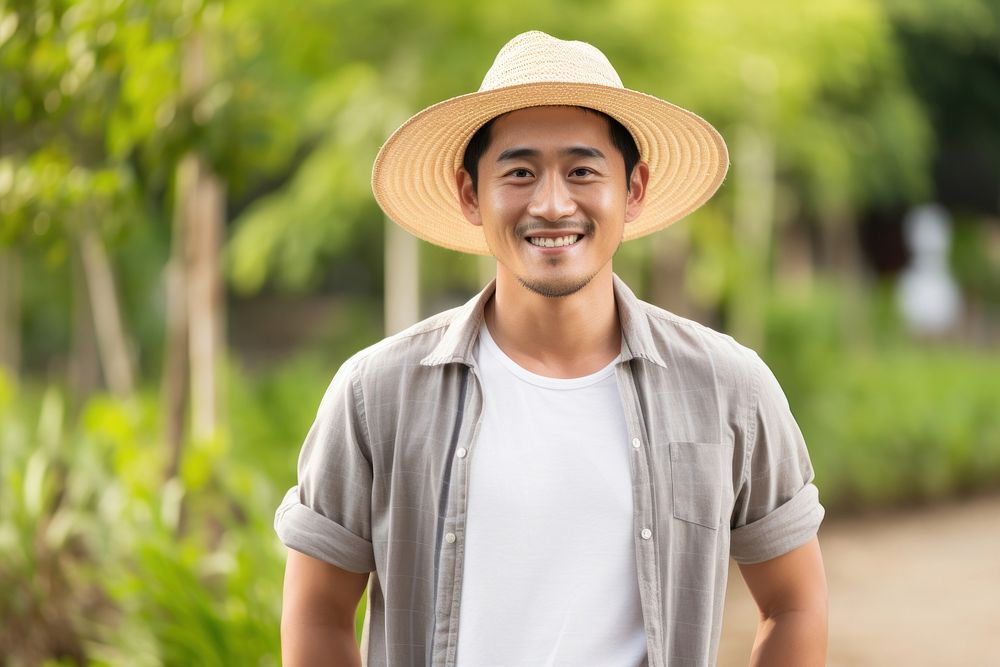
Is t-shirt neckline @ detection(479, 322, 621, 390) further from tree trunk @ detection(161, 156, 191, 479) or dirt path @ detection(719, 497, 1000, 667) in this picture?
dirt path @ detection(719, 497, 1000, 667)

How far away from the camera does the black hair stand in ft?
7.35

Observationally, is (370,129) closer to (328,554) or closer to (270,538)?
(270,538)

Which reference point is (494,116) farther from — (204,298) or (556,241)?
(204,298)

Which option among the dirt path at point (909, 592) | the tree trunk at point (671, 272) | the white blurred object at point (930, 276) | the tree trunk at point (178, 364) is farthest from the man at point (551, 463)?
the white blurred object at point (930, 276)

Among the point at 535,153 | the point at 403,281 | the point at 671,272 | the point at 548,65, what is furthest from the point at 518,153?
the point at 671,272

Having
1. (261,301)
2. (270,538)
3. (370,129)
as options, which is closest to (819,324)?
(370,129)

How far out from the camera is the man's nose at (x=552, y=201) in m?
2.08

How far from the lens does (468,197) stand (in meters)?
2.36

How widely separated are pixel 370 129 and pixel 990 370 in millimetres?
8192

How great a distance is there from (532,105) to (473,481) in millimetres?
614

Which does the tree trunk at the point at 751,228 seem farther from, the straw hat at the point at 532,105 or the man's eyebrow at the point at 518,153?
the man's eyebrow at the point at 518,153

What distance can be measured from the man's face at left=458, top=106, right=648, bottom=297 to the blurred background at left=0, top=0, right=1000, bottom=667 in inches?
68.5

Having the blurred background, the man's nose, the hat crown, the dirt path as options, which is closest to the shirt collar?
the man's nose

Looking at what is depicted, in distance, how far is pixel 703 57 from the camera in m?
9.12
